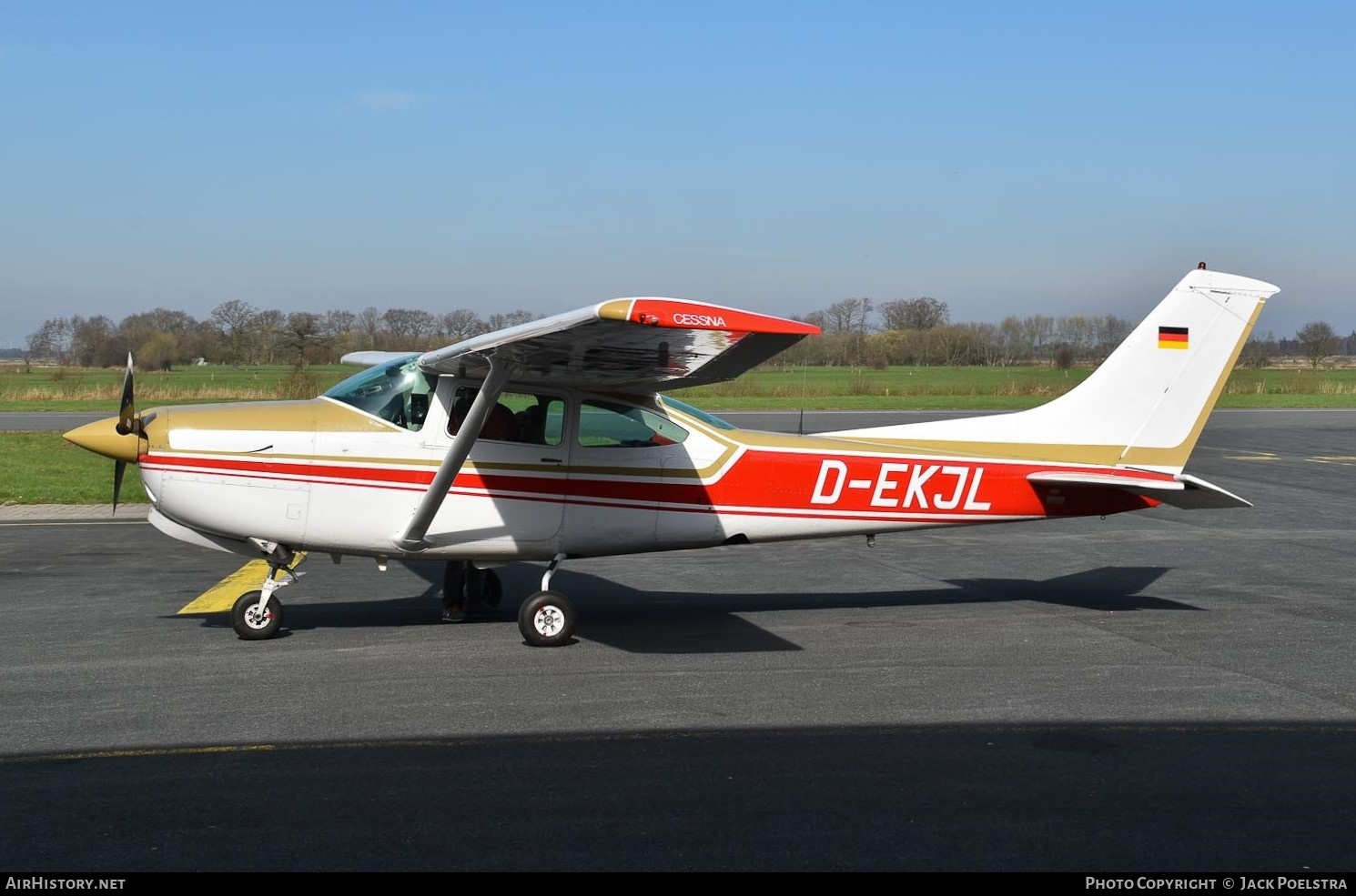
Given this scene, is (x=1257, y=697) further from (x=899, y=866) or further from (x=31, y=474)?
(x=31, y=474)

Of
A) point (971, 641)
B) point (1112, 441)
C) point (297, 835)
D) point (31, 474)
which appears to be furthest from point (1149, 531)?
point (31, 474)

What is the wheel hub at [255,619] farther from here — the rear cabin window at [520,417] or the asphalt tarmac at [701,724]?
the rear cabin window at [520,417]

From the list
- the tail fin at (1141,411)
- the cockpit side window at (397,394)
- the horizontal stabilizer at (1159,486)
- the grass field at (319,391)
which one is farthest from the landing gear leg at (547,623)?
the grass field at (319,391)

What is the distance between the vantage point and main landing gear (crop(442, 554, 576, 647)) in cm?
868

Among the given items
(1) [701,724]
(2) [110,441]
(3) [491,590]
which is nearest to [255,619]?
(2) [110,441]

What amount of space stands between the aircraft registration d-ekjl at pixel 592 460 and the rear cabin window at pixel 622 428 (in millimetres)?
15

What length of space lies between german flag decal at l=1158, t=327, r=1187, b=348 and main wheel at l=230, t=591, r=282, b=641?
7.20 meters

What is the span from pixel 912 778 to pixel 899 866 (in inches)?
43.0

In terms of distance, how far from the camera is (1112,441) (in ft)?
32.8

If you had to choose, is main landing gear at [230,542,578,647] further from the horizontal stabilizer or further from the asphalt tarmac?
the horizontal stabilizer

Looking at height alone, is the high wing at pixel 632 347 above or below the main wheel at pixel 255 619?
above

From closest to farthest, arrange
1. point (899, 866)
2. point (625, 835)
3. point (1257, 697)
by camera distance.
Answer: point (899, 866) → point (625, 835) → point (1257, 697)

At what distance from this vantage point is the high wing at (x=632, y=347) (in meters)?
6.61

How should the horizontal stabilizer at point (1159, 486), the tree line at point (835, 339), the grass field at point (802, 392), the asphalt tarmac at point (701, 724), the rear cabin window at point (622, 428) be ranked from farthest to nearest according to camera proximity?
the tree line at point (835, 339) < the grass field at point (802, 392) < the horizontal stabilizer at point (1159, 486) < the rear cabin window at point (622, 428) < the asphalt tarmac at point (701, 724)
